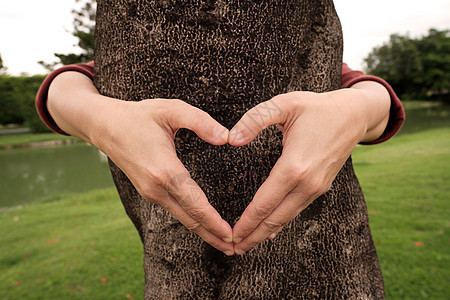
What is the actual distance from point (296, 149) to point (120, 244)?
458cm

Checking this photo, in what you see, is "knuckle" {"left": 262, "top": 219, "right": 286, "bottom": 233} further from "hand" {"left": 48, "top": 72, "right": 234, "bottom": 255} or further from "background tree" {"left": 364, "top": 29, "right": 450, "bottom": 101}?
"background tree" {"left": 364, "top": 29, "right": 450, "bottom": 101}

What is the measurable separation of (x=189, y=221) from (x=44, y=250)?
4.96m

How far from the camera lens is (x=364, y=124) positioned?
3.61ft

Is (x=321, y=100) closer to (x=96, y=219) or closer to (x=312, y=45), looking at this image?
(x=312, y=45)

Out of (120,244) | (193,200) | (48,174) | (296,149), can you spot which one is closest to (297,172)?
(296,149)

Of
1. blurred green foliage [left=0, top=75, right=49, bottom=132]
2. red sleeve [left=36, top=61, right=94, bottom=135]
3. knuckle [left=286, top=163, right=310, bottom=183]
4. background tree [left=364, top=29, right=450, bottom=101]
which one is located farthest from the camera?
background tree [left=364, top=29, right=450, bottom=101]

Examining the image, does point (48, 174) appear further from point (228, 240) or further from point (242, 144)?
point (242, 144)

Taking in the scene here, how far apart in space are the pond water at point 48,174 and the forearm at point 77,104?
9.41 meters

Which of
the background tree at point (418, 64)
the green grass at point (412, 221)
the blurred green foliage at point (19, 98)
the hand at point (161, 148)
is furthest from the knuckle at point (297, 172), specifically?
the background tree at point (418, 64)

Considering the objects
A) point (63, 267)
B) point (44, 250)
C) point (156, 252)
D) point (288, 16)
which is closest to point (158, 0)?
point (288, 16)

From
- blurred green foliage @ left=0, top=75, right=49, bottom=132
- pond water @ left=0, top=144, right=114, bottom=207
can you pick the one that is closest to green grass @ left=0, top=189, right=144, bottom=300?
pond water @ left=0, top=144, right=114, bottom=207

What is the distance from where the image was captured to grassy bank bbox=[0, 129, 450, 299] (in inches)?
142

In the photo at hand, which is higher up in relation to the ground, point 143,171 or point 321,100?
point 321,100

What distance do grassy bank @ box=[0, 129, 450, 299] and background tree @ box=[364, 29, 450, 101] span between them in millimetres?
48833
